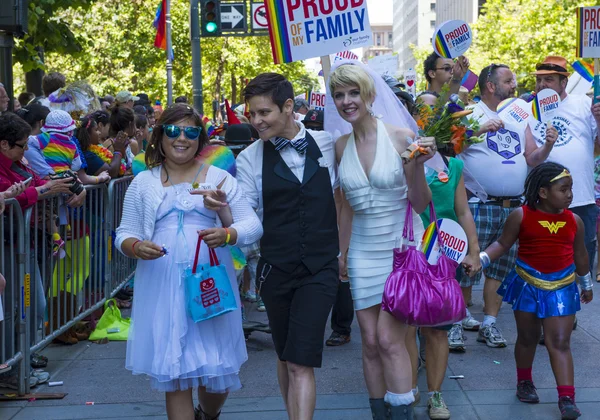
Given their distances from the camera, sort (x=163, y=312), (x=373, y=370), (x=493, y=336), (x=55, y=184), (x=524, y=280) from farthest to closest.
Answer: (x=493, y=336), (x=55, y=184), (x=524, y=280), (x=373, y=370), (x=163, y=312)

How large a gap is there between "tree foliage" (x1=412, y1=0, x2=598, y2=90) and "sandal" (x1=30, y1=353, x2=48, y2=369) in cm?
3152

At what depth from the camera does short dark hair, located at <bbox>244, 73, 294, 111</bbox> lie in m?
4.50

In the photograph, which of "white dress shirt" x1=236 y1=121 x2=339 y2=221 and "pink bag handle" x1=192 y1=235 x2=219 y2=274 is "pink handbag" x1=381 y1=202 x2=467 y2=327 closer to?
"white dress shirt" x1=236 y1=121 x2=339 y2=221

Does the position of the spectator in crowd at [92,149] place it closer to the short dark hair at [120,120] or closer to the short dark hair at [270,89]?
the short dark hair at [120,120]

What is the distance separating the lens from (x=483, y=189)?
21.9 feet

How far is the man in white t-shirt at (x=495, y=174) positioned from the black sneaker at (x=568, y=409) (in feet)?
5.53

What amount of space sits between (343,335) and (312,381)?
2863 millimetres

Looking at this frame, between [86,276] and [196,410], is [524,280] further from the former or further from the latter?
[86,276]

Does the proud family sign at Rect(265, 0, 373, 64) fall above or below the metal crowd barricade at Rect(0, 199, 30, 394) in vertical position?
above

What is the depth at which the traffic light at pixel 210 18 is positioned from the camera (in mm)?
16297

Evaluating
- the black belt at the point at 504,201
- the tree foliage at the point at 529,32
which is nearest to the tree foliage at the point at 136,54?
the tree foliage at the point at 529,32

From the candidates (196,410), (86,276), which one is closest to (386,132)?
(196,410)

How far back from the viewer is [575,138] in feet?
25.3

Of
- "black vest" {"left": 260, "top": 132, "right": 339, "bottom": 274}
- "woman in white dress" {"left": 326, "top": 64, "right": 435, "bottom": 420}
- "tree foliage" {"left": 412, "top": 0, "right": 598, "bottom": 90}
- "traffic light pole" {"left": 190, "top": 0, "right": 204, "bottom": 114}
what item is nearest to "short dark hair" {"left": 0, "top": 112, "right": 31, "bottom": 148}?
"black vest" {"left": 260, "top": 132, "right": 339, "bottom": 274}
